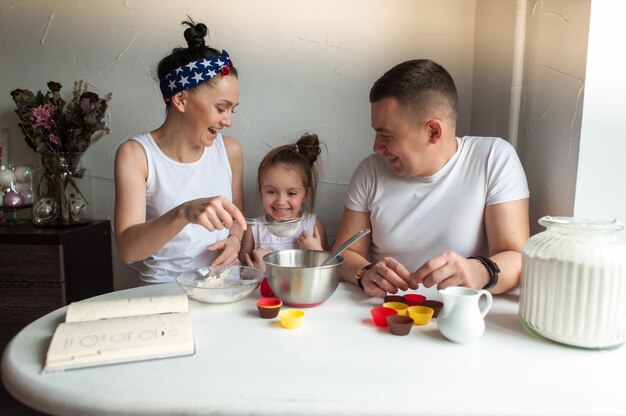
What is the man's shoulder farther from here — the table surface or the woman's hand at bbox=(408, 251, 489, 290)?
the table surface

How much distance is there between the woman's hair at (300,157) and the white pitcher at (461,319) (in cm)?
117

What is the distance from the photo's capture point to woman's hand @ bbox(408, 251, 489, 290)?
1.02 meters

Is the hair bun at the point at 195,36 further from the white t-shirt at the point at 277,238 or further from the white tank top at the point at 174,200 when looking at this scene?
the white t-shirt at the point at 277,238

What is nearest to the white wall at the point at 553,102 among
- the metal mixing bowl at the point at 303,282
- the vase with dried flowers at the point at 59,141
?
the metal mixing bowl at the point at 303,282


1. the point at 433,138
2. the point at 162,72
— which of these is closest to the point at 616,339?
the point at 433,138

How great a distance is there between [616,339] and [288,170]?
1333 mm

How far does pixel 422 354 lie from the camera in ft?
2.63

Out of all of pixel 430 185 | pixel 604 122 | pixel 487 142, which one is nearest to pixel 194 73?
pixel 430 185

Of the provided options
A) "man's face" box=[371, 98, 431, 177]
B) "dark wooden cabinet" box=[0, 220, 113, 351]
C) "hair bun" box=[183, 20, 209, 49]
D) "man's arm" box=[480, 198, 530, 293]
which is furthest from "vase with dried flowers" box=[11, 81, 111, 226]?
"man's arm" box=[480, 198, 530, 293]

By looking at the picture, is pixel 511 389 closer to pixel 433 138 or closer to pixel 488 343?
pixel 488 343

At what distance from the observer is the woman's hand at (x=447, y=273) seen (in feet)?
3.35

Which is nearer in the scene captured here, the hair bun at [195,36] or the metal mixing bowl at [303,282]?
the metal mixing bowl at [303,282]

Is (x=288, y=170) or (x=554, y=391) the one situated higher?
(x=288, y=170)

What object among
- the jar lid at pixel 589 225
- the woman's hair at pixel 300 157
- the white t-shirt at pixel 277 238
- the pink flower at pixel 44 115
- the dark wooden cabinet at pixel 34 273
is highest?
the pink flower at pixel 44 115
